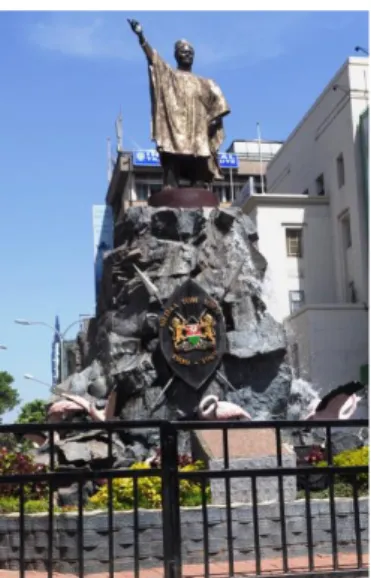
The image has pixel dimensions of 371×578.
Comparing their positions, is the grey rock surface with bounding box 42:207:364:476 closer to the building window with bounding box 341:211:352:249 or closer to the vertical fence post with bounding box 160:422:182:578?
the vertical fence post with bounding box 160:422:182:578

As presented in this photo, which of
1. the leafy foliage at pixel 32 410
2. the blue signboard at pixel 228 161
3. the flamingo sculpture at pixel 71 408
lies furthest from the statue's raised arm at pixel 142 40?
the blue signboard at pixel 228 161

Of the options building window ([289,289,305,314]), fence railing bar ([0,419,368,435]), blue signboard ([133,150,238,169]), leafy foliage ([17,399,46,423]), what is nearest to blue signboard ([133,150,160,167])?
blue signboard ([133,150,238,169])

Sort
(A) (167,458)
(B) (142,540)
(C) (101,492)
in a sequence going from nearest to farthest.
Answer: (A) (167,458), (B) (142,540), (C) (101,492)

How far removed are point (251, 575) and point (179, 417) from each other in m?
7.90

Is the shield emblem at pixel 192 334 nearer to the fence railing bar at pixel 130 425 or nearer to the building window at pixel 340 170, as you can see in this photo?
the fence railing bar at pixel 130 425

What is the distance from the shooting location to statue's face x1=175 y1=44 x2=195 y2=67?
16188 millimetres

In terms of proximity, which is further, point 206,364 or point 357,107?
point 357,107

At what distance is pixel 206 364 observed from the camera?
1348 centimetres

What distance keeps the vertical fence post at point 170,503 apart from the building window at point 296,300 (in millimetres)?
27795

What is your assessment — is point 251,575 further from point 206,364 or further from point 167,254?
point 167,254

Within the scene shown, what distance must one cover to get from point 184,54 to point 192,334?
600cm

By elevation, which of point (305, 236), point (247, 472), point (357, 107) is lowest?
point (247, 472)

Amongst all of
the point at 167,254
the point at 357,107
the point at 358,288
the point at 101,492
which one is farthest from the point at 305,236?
the point at 101,492

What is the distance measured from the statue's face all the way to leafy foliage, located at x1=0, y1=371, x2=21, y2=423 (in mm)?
40822
